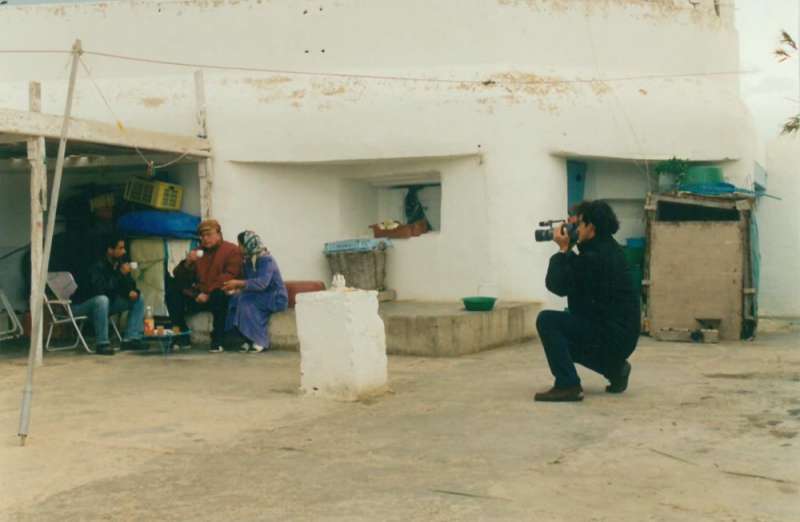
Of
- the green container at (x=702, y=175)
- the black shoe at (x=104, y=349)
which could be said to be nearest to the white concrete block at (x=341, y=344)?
the black shoe at (x=104, y=349)

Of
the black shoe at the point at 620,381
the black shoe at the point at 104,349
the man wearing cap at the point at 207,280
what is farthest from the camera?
the man wearing cap at the point at 207,280

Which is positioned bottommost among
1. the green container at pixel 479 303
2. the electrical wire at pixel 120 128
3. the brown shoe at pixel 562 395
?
the brown shoe at pixel 562 395

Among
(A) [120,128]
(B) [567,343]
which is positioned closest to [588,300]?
(B) [567,343]

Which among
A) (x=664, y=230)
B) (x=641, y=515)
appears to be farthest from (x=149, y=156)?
(x=641, y=515)

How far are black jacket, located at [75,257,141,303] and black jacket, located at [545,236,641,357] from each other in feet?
18.3

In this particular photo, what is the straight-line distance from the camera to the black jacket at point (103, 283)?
11.1 m

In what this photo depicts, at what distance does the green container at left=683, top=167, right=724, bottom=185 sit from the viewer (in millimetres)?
13312

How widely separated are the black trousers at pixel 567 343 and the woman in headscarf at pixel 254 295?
→ 445cm

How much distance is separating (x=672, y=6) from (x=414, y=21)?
360cm

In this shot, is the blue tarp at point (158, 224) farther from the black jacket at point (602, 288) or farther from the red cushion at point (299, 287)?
the black jacket at point (602, 288)

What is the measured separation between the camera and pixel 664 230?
1227 centimetres

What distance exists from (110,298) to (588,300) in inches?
229

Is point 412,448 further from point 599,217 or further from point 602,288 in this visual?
point 599,217

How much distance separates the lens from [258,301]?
11.3 m
